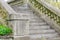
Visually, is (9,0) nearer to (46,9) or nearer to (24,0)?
(24,0)

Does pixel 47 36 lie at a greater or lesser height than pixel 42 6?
lesser

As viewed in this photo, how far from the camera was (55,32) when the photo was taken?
366 inches

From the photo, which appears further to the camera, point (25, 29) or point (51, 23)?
point (51, 23)

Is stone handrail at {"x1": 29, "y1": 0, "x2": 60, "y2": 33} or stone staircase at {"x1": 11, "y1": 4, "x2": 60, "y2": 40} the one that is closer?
stone staircase at {"x1": 11, "y1": 4, "x2": 60, "y2": 40}

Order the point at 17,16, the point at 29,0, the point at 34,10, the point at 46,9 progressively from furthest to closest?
1. the point at 29,0
2. the point at 34,10
3. the point at 46,9
4. the point at 17,16

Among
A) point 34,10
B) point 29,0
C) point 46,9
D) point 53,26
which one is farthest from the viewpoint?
point 29,0

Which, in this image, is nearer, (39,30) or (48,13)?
(39,30)

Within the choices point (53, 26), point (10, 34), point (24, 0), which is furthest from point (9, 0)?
point (10, 34)

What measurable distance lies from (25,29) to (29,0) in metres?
5.04

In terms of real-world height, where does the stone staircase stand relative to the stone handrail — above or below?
below

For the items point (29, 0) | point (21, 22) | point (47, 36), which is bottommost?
point (47, 36)

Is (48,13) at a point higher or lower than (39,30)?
higher

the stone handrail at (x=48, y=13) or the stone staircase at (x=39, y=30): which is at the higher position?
the stone handrail at (x=48, y=13)

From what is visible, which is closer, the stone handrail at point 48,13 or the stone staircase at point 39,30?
the stone staircase at point 39,30
